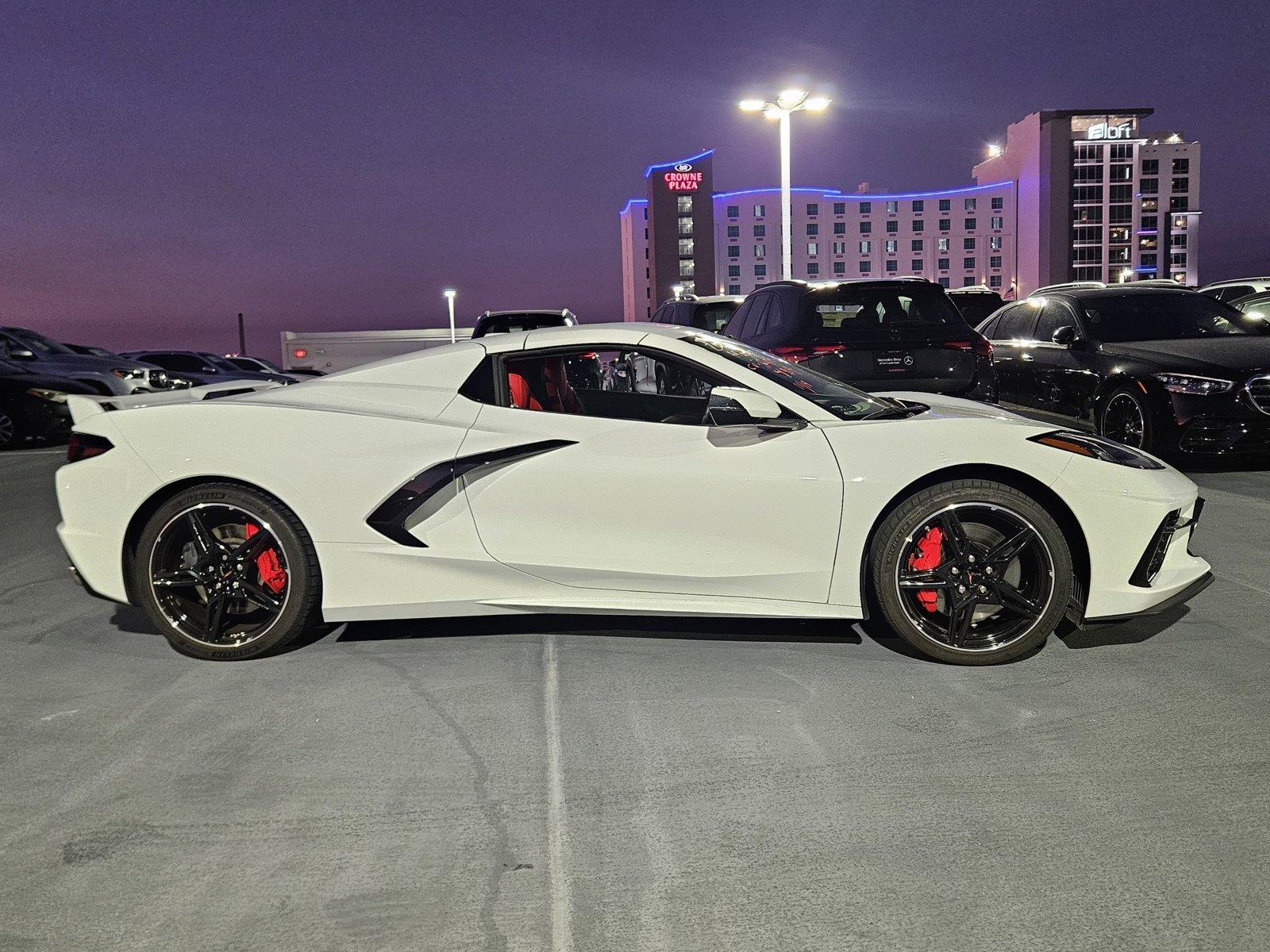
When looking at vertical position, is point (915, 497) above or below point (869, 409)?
below

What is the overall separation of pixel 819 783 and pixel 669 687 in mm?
927

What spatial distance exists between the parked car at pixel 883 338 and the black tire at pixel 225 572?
212 inches

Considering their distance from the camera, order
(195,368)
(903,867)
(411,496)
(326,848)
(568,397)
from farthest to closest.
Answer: (195,368), (568,397), (411,496), (326,848), (903,867)

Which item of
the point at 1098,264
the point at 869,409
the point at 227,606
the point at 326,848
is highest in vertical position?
the point at 1098,264

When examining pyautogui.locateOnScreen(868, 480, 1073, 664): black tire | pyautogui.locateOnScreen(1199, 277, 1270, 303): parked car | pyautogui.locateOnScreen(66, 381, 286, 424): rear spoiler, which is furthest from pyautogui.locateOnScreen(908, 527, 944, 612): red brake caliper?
pyautogui.locateOnScreen(1199, 277, 1270, 303): parked car

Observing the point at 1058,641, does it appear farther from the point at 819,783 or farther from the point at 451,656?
the point at 451,656

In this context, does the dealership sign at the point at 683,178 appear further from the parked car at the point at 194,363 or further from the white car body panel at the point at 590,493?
the white car body panel at the point at 590,493

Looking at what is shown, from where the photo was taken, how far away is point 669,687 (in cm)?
376

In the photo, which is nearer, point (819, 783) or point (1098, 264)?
point (819, 783)

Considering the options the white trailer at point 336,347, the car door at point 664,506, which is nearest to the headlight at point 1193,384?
the car door at point 664,506

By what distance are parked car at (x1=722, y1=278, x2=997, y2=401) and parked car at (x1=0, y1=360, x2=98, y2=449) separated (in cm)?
992

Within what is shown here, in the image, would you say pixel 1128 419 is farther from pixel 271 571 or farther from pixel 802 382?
pixel 271 571

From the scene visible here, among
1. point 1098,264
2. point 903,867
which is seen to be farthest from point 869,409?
point 1098,264

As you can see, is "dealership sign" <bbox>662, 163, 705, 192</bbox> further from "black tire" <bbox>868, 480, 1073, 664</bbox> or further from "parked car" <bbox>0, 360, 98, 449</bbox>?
"black tire" <bbox>868, 480, 1073, 664</bbox>
